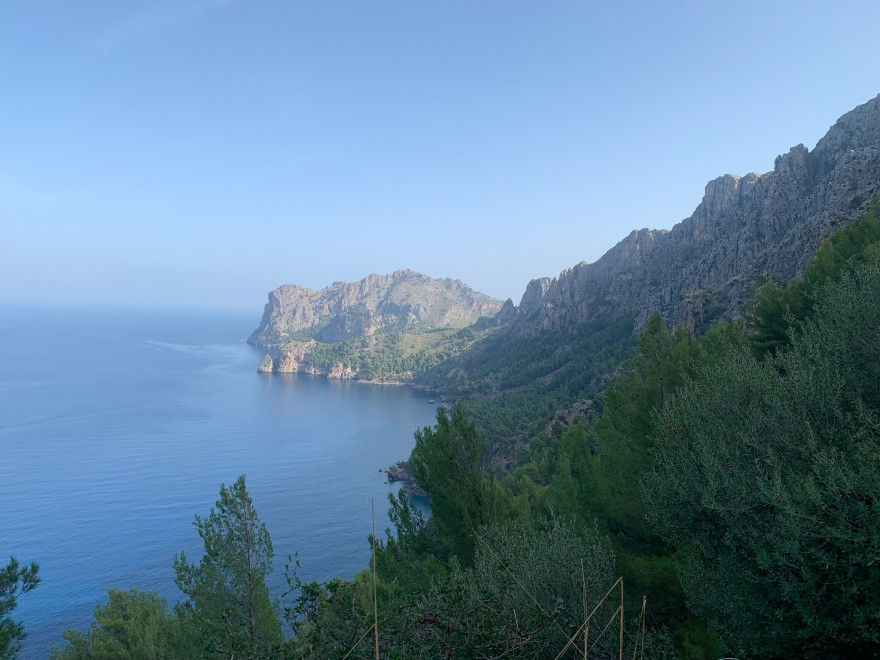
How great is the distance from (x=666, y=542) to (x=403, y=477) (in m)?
77.4

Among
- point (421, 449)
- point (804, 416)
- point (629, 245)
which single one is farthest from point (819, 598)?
point (629, 245)

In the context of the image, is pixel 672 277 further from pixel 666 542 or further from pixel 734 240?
pixel 666 542

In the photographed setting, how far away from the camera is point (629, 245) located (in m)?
166

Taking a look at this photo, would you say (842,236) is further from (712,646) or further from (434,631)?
(434,631)

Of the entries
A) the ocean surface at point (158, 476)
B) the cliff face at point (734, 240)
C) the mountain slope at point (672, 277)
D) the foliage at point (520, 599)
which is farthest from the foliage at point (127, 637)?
the cliff face at point (734, 240)

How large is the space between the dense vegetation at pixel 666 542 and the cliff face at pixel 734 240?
4771cm

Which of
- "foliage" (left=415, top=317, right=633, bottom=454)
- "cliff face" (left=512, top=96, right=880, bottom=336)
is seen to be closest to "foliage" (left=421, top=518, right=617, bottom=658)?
"cliff face" (left=512, top=96, right=880, bottom=336)

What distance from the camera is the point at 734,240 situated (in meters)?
95.4

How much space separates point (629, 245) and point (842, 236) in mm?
145124

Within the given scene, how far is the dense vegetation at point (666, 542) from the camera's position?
282 inches

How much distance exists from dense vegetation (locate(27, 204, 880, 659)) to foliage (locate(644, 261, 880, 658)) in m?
0.04

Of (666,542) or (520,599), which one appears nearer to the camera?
(520,599)

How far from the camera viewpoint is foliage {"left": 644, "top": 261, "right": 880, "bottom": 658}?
693 cm

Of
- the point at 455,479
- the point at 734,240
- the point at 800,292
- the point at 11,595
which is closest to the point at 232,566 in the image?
the point at 11,595
